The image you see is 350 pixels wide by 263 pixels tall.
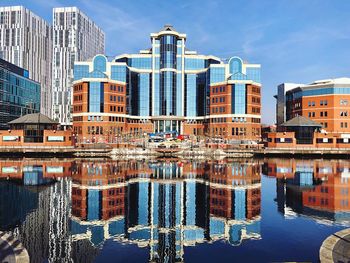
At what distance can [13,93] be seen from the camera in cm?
17500

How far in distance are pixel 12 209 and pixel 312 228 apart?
3367 centimetres

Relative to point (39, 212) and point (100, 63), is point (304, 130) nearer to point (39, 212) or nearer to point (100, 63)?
point (100, 63)

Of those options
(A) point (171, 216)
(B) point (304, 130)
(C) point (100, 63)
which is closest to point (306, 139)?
(B) point (304, 130)

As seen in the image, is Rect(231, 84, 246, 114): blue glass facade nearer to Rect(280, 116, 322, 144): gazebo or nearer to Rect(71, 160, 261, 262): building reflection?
Rect(280, 116, 322, 144): gazebo

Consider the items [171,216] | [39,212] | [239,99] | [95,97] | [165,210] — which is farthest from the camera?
[239,99]

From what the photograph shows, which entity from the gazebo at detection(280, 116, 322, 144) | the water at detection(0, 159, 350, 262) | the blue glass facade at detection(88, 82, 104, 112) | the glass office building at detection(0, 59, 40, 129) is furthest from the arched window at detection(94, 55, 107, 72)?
the gazebo at detection(280, 116, 322, 144)

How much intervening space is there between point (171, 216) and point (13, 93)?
6765 inches

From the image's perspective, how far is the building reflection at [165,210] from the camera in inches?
1104

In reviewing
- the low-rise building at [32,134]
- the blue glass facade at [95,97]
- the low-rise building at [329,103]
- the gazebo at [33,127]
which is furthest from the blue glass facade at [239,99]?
the gazebo at [33,127]

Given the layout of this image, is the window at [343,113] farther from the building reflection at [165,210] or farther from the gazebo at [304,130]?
the building reflection at [165,210]

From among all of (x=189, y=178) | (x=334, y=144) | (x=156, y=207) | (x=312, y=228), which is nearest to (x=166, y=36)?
(x=334, y=144)

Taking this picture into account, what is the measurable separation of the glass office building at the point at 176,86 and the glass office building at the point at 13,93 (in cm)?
5613

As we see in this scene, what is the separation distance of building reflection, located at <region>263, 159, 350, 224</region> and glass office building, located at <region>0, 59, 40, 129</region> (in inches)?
5895

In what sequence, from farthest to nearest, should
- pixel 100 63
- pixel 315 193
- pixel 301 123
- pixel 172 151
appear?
pixel 100 63 → pixel 301 123 → pixel 172 151 → pixel 315 193
